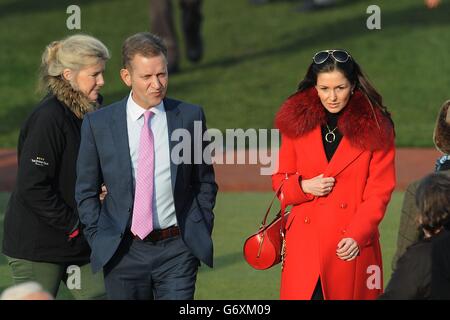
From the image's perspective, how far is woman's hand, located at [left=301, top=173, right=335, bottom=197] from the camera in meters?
6.70

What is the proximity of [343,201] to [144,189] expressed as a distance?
3.30 ft

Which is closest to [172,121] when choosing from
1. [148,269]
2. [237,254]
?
[148,269]

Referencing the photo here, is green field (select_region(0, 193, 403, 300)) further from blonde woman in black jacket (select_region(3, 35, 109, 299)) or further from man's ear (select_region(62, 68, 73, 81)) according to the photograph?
man's ear (select_region(62, 68, 73, 81))

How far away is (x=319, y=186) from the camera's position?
6.70 metres

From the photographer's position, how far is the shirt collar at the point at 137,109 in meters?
6.85

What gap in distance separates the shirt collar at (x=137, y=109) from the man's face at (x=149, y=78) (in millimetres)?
33

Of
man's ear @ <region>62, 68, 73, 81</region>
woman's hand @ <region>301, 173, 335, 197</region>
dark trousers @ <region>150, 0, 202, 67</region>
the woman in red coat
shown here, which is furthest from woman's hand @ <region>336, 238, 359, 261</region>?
dark trousers @ <region>150, 0, 202, 67</region>

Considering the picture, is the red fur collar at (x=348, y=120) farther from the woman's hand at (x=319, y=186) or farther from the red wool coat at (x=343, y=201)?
the woman's hand at (x=319, y=186)

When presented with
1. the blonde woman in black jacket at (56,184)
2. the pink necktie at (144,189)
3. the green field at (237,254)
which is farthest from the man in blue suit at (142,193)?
the green field at (237,254)

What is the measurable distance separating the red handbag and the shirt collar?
29.0 inches

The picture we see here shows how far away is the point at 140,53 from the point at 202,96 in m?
15.4

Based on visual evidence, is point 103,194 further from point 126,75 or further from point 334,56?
point 334,56
